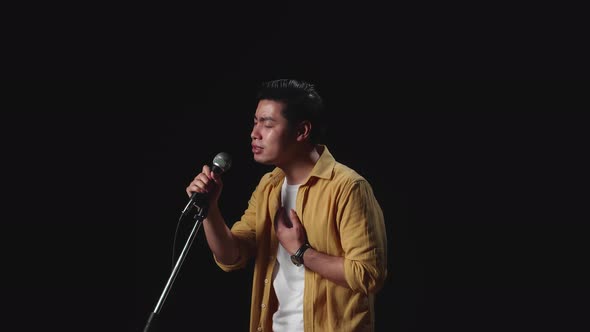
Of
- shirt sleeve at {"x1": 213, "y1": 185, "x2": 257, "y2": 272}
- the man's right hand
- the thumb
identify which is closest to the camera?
the man's right hand

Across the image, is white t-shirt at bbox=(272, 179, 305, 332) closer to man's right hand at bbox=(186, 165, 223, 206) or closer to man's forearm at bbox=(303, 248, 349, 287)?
man's forearm at bbox=(303, 248, 349, 287)

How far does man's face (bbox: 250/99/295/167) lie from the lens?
2225mm

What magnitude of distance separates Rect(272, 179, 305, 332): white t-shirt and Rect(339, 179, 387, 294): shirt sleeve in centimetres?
22

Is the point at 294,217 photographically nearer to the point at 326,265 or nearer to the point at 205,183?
the point at 326,265

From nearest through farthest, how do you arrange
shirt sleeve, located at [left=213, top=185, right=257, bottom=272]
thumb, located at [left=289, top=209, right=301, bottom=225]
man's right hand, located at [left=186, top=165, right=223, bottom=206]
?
man's right hand, located at [left=186, top=165, right=223, bottom=206] < thumb, located at [left=289, top=209, right=301, bottom=225] < shirt sleeve, located at [left=213, top=185, right=257, bottom=272]

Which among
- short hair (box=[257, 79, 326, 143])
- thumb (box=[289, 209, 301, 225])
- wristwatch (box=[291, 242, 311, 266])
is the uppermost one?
short hair (box=[257, 79, 326, 143])

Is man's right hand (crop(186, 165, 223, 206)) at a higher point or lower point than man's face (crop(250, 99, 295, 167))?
lower

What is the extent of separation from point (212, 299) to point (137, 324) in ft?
1.34

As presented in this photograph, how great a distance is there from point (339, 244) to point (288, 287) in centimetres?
24

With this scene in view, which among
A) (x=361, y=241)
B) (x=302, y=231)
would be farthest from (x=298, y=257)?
(x=361, y=241)

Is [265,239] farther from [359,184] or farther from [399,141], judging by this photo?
[399,141]

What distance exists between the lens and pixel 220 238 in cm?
227

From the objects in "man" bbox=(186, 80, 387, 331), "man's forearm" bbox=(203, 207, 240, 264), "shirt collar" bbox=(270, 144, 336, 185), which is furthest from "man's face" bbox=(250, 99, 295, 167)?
"man's forearm" bbox=(203, 207, 240, 264)

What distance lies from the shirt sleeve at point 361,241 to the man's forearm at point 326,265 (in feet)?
0.08
